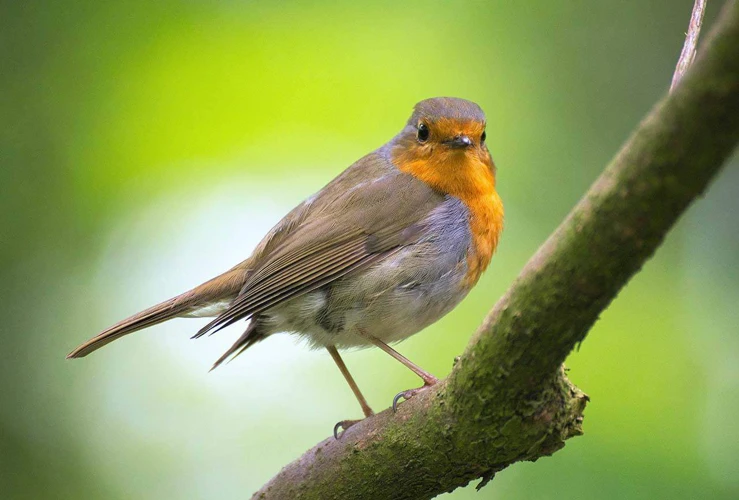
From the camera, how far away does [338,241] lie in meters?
3.80

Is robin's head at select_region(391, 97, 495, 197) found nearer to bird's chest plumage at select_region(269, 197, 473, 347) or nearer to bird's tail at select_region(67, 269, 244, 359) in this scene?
bird's chest plumage at select_region(269, 197, 473, 347)

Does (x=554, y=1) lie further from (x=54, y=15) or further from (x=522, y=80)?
(x=54, y=15)

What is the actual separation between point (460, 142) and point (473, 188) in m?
0.23

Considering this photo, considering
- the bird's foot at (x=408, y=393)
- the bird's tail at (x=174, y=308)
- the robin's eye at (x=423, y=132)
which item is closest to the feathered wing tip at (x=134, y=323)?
the bird's tail at (x=174, y=308)

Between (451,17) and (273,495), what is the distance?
3723 mm

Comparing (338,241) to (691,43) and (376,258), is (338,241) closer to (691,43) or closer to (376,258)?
(376,258)

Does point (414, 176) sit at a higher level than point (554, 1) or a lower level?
lower

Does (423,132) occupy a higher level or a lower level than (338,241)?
higher

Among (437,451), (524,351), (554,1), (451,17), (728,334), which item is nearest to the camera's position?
(524,351)

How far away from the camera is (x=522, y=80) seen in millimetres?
5660

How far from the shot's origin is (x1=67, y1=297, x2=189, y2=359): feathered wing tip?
3.80 meters

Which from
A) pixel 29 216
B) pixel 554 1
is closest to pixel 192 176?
pixel 29 216

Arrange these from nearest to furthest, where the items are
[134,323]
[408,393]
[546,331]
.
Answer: [546,331], [408,393], [134,323]

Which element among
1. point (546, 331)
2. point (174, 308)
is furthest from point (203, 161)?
point (546, 331)
